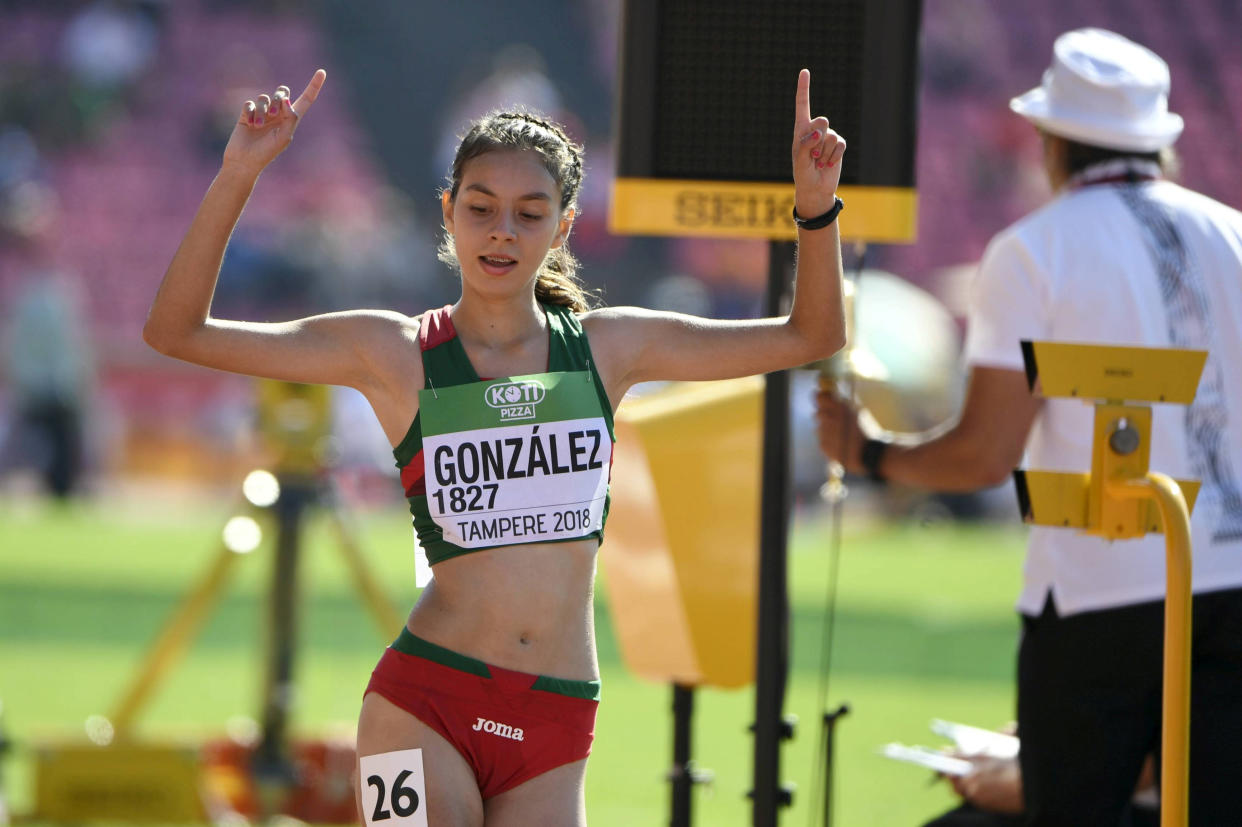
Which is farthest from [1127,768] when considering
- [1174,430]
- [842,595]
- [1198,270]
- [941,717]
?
[842,595]

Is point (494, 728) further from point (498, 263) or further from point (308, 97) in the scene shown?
Answer: point (308, 97)

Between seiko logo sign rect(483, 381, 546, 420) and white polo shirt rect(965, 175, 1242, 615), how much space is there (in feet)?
3.65

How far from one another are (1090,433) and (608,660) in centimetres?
640

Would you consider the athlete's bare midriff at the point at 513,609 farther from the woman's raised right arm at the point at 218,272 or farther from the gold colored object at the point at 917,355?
the gold colored object at the point at 917,355

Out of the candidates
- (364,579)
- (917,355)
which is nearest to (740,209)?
(364,579)

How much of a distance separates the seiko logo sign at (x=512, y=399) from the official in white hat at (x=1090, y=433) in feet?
3.49

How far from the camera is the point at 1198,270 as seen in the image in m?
3.59

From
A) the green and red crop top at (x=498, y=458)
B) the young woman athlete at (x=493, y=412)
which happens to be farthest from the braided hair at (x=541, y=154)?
the green and red crop top at (x=498, y=458)

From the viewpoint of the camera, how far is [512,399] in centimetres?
304

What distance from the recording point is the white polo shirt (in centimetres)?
349

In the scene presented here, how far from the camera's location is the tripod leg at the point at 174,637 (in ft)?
18.7

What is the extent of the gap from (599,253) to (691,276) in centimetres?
145

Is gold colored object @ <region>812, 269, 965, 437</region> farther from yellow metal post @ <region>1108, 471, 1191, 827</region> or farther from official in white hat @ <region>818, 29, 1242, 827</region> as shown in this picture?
yellow metal post @ <region>1108, 471, 1191, 827</region>

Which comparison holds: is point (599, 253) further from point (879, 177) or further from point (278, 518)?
point (879, 177)
